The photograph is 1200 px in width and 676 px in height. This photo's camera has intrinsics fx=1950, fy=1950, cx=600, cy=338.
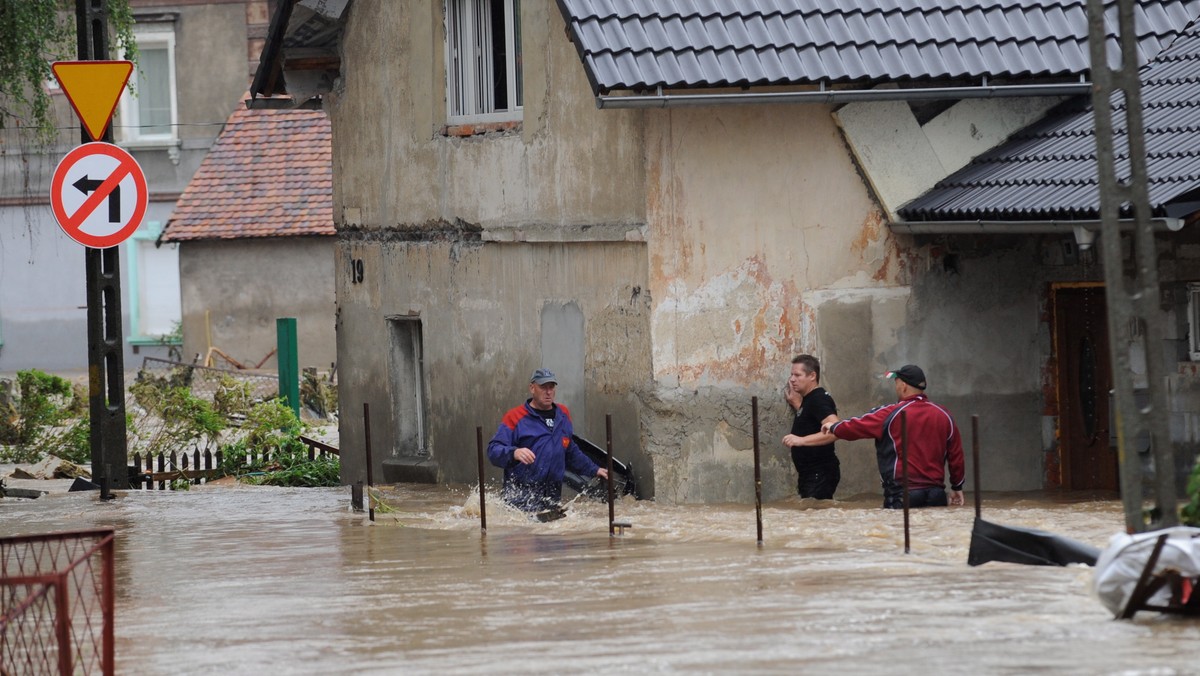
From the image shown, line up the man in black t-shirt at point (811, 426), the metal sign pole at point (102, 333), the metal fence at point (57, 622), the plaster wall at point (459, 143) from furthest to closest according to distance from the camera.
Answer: the metal sign pole at point (102, 333)
the plaster wall at point (459, 143)
the man in black t-shirt at point (811, 426)
the metal fence at point (57, 622)

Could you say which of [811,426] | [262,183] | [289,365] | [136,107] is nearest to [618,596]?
[811,426]

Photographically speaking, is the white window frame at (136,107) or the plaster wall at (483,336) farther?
the white window frame at (136,107)

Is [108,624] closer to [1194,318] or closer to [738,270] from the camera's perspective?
[738,270]

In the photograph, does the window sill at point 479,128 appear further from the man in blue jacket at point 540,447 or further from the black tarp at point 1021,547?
the black tarp at point 1021,547

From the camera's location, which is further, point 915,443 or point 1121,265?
point 915,443

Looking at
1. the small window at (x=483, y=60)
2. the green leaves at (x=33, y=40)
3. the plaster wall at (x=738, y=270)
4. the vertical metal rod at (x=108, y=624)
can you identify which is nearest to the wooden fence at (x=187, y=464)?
the green leaves at (x=33, y=40)

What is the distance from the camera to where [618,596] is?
1003 cm

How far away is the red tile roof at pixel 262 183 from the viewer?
33.1 meters

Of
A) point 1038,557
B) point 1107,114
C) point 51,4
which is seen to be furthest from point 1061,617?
point 51,4

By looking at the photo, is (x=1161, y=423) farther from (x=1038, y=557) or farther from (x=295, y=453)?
(x=295, y=453)

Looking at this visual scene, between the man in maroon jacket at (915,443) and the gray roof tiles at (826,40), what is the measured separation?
242 cm

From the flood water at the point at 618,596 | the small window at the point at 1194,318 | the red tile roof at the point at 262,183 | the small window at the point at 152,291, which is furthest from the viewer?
the small window at the point at 152,291

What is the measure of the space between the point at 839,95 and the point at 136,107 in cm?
2523

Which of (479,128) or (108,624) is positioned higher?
(479,128)
